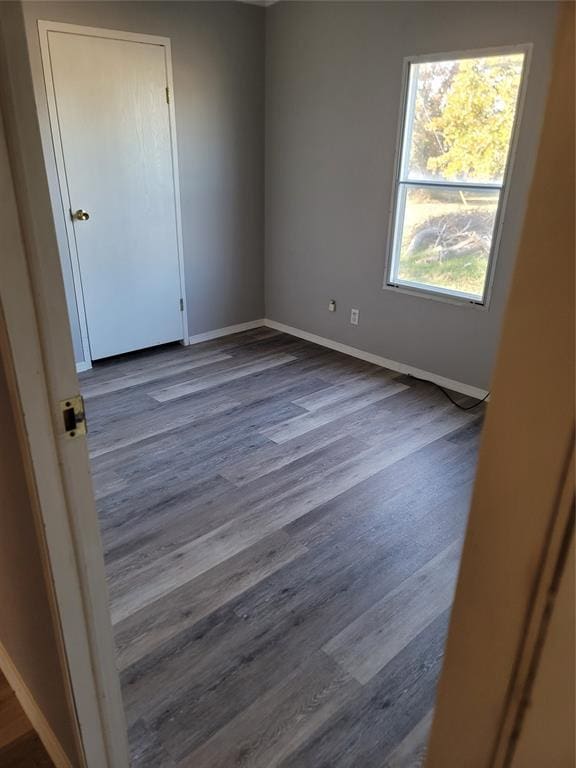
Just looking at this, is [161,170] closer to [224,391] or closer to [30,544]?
[224,391]

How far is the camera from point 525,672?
1.68 feet

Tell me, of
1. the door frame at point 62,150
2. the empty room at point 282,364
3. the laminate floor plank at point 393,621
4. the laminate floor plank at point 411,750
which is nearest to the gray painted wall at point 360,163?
the empty room at point 282,364

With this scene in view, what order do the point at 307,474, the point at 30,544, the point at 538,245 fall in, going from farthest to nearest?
the point at 307,474
the point at 30,544
the point at 538,245

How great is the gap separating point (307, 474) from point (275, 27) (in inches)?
133

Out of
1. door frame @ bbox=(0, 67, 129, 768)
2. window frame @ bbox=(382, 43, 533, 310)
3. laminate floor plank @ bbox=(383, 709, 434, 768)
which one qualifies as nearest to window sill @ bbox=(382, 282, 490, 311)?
window frame @ bbox=(382, 43, 533, 310)

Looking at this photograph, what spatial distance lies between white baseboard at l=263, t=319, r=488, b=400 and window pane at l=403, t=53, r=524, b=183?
4.22 feet

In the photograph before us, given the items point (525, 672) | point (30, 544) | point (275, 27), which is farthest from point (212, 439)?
point (275, 27)

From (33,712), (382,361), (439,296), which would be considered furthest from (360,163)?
(33,712)

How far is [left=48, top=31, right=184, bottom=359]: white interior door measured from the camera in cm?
337

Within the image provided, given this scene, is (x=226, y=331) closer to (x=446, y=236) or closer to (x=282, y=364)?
(x=282, y=364)

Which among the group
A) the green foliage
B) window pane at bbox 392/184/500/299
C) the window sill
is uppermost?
the green foliage

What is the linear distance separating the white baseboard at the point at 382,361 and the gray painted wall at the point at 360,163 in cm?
5

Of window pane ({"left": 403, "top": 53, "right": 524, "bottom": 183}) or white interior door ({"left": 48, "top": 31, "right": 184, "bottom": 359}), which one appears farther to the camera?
white interior door ({"left": 48, "top": 31, "right": 184, "bottom": 359})

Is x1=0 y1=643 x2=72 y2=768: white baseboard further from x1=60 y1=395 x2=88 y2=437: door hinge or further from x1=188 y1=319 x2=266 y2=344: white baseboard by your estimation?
x1=188 y1=319 x2=266 y2=344: white baseboard
